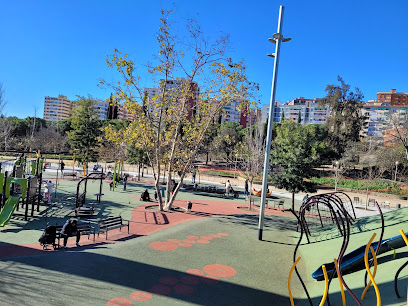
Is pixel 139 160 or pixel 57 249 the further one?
pixel 139 160

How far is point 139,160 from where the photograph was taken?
33250 millimetres

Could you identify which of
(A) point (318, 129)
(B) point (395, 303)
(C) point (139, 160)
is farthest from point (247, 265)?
(A) point (318, 129)

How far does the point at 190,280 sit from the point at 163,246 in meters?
3.13

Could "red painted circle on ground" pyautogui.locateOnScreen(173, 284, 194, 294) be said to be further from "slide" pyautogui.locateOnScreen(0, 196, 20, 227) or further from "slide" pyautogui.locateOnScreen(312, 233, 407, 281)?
"slide" pyautogui.locateOnScreen(0, 196, 20, 227)

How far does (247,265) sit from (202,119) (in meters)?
10.8

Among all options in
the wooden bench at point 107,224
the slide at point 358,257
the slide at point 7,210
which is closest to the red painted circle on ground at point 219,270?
the slide at point 358,257

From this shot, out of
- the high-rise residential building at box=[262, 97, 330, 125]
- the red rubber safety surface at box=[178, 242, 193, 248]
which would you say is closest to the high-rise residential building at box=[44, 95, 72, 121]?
the high-rise residential building at box=[262, 97, 330, 125]

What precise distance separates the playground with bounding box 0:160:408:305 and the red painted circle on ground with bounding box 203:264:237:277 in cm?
3

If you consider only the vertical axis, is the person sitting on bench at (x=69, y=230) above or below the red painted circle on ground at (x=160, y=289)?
above

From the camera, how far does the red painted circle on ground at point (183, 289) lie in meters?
7.50

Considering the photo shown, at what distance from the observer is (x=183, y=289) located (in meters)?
7.64

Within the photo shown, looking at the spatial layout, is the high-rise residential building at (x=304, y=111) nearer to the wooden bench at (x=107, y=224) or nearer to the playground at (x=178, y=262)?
the playground at (x=178, y=262)

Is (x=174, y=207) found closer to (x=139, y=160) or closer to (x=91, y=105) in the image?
(x=139, y=160)

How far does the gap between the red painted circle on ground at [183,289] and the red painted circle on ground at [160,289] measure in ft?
0.71
